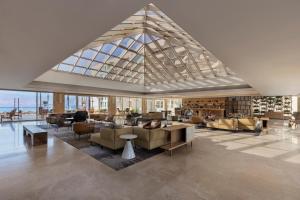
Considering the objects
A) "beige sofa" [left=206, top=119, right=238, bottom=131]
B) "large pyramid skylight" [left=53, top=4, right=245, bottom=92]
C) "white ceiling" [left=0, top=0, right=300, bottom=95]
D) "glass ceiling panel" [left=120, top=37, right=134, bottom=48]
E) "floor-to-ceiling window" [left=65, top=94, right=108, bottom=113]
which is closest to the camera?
"white ceiling" [left=0, top=0, right=300, bottom=95]

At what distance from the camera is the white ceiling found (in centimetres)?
232

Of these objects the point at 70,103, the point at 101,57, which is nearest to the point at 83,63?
the point at 101,57

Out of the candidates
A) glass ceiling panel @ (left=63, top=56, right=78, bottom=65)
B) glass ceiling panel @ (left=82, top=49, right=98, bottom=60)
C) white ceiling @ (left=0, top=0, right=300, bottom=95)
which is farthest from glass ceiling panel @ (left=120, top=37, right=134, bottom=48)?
white ceiling @ (left=0, top=0, right=300, bottom=95)

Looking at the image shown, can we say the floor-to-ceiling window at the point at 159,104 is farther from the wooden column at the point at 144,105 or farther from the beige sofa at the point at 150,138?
the beige sofa at the point at 150,138

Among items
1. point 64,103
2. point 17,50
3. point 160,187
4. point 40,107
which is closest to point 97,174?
point 160,187

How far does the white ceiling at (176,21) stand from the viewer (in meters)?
2.32

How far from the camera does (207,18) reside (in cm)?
274

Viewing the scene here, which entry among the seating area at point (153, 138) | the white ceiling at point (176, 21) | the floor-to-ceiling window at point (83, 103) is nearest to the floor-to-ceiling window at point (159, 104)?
the floor-to-ceiling window at point (83, 103)

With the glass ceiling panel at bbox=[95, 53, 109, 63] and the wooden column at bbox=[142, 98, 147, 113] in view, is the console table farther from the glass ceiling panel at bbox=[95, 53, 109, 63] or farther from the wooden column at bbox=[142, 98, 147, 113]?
the wooden column at bbox=[142, 98, 147, 113]

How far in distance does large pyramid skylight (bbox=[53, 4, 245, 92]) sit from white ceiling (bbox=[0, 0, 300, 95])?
3.42 meters

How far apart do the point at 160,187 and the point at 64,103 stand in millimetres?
11807

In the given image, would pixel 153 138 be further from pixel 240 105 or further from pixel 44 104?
pixel 240 105

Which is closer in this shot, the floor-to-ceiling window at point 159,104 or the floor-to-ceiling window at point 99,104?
the floor-to-ceiling window at point 99,104

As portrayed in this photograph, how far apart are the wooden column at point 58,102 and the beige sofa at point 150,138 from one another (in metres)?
9.41
